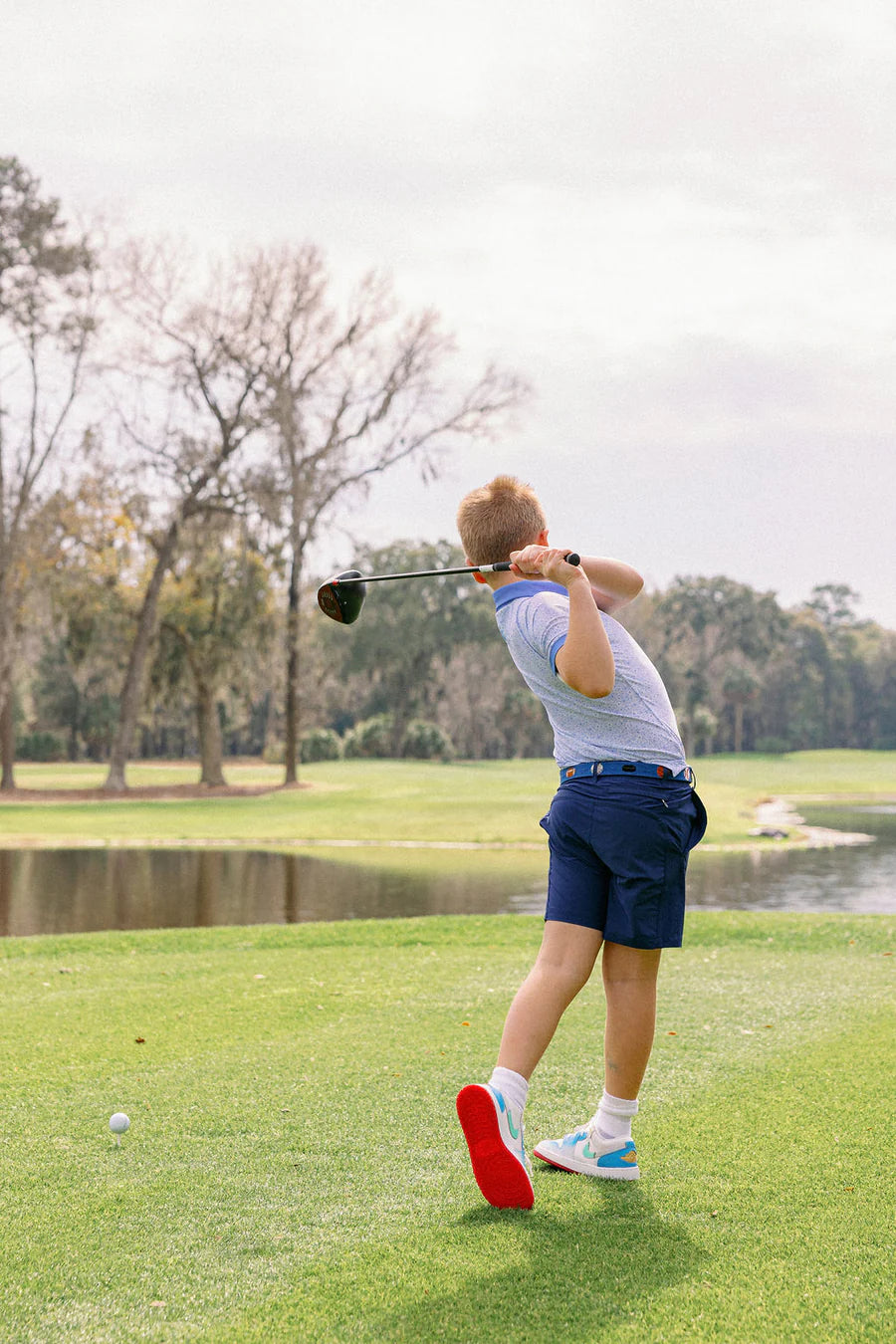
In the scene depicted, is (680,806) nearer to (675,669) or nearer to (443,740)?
(443,740)

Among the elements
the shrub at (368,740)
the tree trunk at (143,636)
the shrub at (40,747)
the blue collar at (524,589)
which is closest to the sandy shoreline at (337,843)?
the tree trunk at (143,636)

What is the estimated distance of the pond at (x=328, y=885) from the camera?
1255 cm

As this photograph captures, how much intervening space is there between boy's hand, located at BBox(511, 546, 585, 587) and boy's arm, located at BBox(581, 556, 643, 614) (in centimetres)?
27

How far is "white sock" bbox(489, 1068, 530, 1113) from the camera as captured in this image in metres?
2.83

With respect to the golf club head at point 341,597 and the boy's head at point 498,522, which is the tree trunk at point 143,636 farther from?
the boy's head at point 498,522

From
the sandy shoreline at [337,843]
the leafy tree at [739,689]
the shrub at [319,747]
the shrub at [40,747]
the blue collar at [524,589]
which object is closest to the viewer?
the blue collar at [524,589]

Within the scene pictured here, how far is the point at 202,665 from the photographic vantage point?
31.0m

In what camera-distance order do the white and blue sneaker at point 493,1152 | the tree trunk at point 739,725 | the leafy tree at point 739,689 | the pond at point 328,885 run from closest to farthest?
the white and blue sneaker at point 493,1152 < the pond at point 328,885 < the leafy tree at point 739,689 < the tree trunk at point 739,725

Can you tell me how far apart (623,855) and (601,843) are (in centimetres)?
6

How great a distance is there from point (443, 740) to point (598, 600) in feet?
164

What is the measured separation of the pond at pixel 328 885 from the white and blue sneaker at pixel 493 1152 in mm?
9008

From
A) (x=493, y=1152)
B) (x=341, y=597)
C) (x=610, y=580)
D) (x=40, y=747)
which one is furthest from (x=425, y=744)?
(x=493, y=1152)

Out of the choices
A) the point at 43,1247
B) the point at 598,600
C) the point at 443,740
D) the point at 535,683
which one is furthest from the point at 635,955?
the point at 443,740

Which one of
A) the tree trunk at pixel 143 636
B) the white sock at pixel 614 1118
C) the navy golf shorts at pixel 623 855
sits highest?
the tree trunk at pixel 143 636
